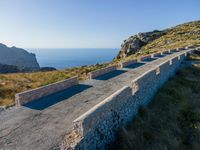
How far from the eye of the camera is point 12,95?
722 inches

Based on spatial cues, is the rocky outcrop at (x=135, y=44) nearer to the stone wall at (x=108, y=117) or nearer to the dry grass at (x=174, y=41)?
the dry grass at (x=174, y=41)

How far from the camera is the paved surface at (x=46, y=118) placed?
23.7ft

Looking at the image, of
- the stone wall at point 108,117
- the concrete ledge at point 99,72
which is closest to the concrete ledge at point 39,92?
the concrete ledge at point 99,72

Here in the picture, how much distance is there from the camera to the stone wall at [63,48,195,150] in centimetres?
680

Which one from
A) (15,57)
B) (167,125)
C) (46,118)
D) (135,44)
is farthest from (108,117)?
(15,57)

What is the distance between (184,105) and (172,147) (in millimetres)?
5937

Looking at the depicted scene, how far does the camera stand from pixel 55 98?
11969 mm

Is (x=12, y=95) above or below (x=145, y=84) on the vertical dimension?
below

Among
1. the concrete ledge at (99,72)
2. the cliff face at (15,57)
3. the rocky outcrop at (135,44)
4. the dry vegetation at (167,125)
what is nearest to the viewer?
the dry vegetation at (167,125)

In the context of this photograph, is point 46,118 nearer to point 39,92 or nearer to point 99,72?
point 39,92

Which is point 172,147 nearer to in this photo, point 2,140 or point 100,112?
point 100,112

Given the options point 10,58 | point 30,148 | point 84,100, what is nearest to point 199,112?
point 84,100

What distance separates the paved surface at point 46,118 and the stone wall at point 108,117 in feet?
3.14

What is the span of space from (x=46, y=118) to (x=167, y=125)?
5.91 m
